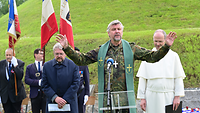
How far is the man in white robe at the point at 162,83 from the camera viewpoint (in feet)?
14.6

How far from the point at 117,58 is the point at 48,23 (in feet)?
7.22

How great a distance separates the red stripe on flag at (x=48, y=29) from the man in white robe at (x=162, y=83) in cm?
218

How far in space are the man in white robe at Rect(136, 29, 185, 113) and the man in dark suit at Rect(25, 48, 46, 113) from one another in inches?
117

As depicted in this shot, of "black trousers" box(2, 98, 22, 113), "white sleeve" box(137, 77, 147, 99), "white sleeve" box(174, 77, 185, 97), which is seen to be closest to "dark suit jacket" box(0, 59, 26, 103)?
"black trousers" box(2, 98, 22, 113)

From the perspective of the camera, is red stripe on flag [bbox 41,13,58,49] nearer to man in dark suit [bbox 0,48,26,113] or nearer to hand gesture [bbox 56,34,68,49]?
hand gesture [bbox 56,34,68,49]

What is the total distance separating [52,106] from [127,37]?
1068 centimetres

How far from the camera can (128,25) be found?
67.3 feet

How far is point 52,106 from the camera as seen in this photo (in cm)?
481

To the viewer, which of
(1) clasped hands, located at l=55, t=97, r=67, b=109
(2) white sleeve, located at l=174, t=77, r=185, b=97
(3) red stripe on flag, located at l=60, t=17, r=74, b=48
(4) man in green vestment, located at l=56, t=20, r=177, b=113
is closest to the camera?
(4) man in green vestment, located at l=56, t=20, r=177, b=113

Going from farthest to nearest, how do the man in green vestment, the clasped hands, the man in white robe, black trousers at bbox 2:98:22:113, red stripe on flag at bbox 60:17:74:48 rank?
black trousers at bbox 2:98:22:113
the clasped hands
red stripe on flag at bbox 60:17:74:48
the man in white robe
the man in green vestment

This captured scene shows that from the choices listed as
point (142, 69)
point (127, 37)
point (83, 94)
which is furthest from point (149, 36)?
point (142, 69)

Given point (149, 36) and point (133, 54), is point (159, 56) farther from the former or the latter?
point (149, 36)

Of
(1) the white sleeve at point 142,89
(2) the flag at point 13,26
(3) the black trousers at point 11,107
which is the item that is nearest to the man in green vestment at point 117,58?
(1) the white sleeve at point 142,89

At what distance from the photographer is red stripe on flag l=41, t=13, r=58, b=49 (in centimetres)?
495
